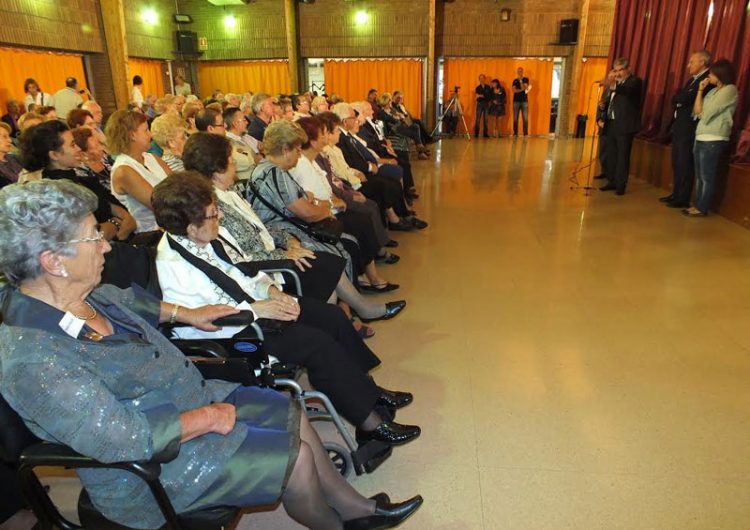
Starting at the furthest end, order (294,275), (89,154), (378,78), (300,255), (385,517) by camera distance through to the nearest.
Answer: (378,78)
(89,154)
(300,255)
(294,275)
(385,517)

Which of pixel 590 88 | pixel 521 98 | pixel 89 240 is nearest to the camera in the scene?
pixel 89 240

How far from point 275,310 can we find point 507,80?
1226 centimetres

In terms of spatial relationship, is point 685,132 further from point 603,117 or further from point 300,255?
point 300,255

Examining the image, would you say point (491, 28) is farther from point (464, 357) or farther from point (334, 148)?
point (464, 357)

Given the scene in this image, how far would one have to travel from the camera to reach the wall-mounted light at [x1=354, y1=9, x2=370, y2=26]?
12.3 metres

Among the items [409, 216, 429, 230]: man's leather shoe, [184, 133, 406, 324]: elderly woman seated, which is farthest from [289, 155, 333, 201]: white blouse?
[409, 216, 429, 230]: man's leather shoe

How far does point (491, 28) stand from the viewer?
39.8ft

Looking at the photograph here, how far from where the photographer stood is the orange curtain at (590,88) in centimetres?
1220

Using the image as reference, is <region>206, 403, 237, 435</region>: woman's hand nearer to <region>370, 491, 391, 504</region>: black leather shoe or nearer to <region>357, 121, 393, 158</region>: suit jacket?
<region>370, 491, 391, 504</region>: black leather shoe

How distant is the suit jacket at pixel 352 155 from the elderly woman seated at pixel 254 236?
2.21 meters

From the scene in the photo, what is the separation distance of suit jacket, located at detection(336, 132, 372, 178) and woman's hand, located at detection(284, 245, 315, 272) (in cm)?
234

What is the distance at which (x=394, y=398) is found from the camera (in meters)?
2.32

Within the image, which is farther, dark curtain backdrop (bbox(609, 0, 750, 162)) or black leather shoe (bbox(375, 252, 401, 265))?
dark curtain backdrop (bbox(609, 0, 750, 162))

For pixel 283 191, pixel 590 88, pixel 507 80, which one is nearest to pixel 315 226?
pixel 283 191
